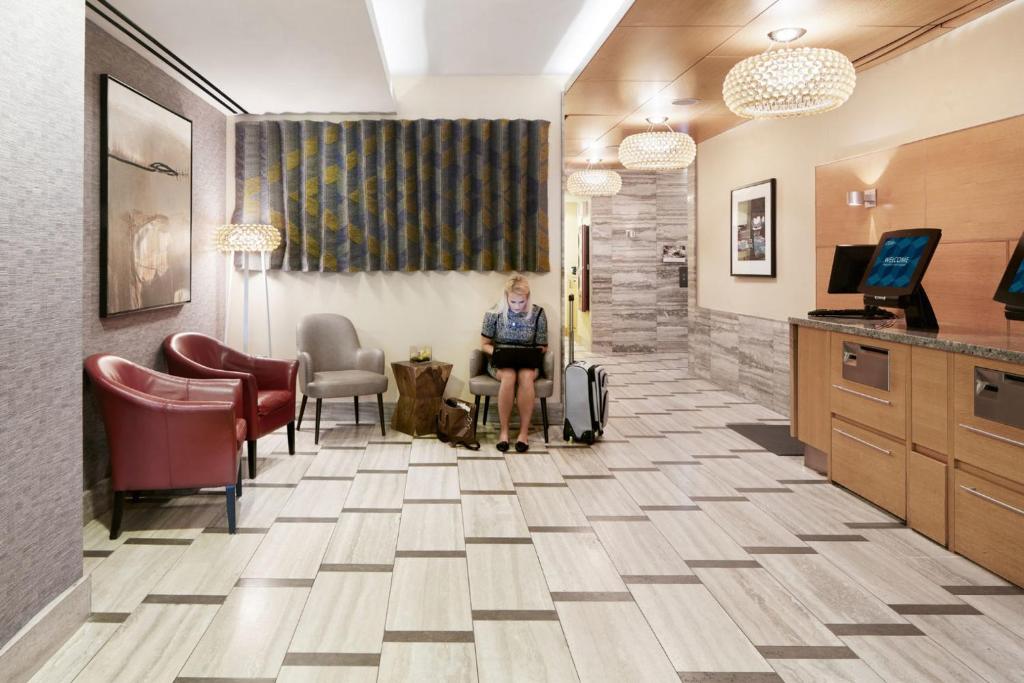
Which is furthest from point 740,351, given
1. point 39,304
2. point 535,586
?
point 39,304

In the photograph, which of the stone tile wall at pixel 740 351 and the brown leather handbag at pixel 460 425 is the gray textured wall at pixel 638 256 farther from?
the brown leather handbag at pixel 460 425

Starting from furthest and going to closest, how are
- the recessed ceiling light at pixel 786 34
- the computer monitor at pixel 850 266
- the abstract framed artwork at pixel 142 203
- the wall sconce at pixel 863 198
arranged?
1. the wall sconce at pixel 863 198
2. the computer monitor at pixel 850 266
3. the recessed ceiling light at pixel 786 34
4. the abstract framed artwork at pixel 142 203

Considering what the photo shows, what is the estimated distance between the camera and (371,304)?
6559mm

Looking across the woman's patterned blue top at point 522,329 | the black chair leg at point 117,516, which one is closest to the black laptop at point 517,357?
the woman's patterned blue top at point 522,329

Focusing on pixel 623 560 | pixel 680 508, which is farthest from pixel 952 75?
pixel 623 560

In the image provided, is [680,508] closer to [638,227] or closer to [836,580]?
[836,580]

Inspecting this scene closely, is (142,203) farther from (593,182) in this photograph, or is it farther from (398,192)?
(593,182)

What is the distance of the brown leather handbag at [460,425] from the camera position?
18.6 ft

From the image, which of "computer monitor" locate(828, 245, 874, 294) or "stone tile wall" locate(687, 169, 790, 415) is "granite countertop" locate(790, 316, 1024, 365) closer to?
"computer monitor" locate(828, 245, 874, 294)

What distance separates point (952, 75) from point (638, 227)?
740 cm

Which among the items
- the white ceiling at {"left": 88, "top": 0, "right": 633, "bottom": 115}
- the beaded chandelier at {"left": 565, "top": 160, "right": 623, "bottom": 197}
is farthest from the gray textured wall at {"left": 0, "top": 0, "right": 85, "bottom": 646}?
the beaded chandelier at {"left": 565, "top": 160, "right": 623, "bottom": 197}

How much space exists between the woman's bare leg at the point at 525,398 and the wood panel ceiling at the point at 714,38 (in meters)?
2.47

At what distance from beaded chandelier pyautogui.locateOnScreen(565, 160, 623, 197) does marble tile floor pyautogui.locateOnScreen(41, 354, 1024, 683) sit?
17.9ft

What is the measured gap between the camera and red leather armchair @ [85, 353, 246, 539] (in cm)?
367
